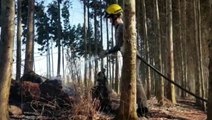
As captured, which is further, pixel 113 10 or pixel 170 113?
pixel 170 113

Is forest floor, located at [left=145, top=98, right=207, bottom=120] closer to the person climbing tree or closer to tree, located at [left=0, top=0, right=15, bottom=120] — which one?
the person climbing tree

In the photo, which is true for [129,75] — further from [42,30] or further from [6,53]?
[42,30]

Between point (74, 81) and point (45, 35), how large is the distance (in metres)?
43.1

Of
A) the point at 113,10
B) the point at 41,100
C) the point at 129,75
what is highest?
the point at 113,10

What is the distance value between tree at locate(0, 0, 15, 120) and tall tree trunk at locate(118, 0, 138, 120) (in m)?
2.04

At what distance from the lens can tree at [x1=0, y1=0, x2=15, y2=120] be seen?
7102 mm

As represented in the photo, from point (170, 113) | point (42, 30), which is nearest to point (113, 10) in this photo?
point (170, 113)

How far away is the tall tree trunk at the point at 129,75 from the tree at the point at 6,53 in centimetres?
204

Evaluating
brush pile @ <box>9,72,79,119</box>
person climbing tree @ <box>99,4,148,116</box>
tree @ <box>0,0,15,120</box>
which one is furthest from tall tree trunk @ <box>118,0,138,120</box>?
tree @ <box>0,0,15,120</box>

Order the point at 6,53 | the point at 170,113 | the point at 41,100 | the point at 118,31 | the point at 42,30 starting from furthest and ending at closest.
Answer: the point at 42,30
the point at 170,113
the point at 41,100
the point at 118,31
the point at 6,53

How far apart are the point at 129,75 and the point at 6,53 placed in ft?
7.31

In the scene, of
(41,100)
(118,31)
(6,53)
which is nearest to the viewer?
(6,53)

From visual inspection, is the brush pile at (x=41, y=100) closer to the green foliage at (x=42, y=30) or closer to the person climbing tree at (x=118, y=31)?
the person climbing tree at (x=118, y=31)

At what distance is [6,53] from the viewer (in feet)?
23.5
